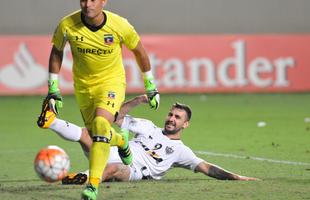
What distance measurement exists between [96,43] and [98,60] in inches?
7.6

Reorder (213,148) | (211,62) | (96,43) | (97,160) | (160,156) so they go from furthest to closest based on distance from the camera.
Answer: (211,62), (213,148), (160,156), (96,43), (97,160)

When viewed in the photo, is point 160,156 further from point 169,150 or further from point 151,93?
point 151,93

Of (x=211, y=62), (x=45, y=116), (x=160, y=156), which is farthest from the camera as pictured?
(x=211, y=62)

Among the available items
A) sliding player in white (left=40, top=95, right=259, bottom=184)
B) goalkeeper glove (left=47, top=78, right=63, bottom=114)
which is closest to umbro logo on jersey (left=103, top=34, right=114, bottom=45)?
goalkeeper glove (left=47, top=78, right=63, bottom=114)

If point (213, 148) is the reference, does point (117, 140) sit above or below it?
above

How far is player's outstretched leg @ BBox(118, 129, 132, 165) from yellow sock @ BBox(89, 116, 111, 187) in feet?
1.93

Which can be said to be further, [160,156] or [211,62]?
[211,62]

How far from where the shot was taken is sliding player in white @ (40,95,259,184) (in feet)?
31.1

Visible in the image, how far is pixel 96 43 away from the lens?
891 centimetres

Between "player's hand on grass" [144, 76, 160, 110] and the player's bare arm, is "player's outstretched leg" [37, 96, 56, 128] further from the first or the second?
the player's bare arm

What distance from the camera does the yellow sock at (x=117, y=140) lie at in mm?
8570

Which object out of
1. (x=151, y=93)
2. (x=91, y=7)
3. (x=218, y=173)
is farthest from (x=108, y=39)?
(x=218, y=173)

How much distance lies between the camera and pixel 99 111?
8656 mm

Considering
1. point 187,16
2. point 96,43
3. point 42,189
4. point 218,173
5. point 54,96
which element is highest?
point 187,16
